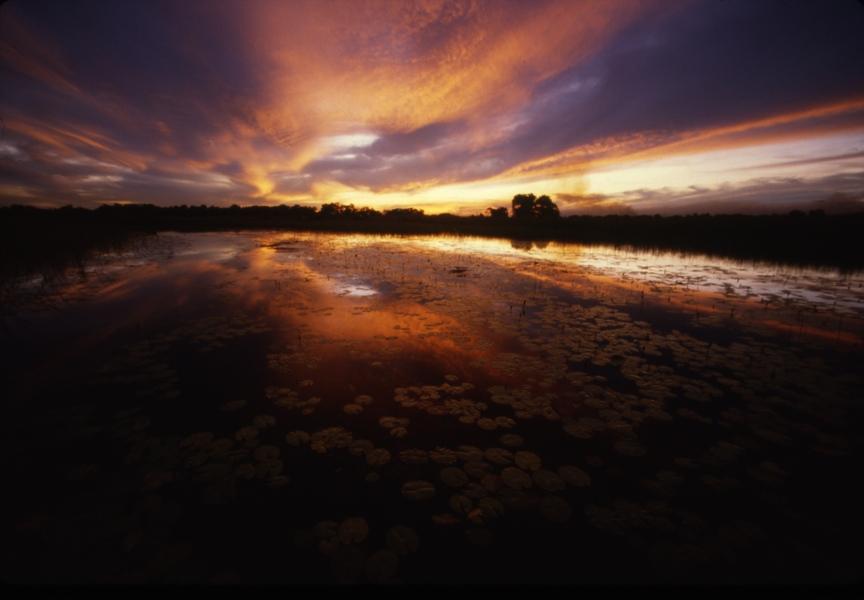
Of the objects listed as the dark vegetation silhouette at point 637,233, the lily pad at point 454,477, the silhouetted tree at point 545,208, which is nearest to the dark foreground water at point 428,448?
the lily pad at point 454,477

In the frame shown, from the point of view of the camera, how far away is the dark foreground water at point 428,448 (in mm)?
2559

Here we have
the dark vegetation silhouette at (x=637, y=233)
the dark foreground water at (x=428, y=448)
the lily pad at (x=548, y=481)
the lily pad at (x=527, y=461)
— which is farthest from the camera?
the dark vegetation silhouette at (x=637, y=233)

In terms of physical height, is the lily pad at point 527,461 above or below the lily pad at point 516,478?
above

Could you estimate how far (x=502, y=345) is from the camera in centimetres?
672

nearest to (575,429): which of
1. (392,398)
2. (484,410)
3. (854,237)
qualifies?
(484,410)

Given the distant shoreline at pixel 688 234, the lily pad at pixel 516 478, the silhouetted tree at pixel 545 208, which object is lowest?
the lily pad at pixel 516 478

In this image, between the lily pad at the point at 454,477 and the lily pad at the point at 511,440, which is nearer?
the lily pad at the point at 454,477

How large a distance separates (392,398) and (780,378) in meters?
6.45

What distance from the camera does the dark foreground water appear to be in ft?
8.39

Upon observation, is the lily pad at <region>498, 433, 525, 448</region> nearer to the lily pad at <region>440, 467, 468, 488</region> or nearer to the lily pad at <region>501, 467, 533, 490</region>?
the lily pad at <region>501, 467, 533, 490</region>

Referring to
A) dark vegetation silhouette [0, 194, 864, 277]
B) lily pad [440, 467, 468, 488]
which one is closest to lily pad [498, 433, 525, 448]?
lily pad [440, 467, 468, 488]

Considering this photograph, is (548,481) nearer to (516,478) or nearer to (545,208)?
(516,478)

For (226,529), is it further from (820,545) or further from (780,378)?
(780,378)

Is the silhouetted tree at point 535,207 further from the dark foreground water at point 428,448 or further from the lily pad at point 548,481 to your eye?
the lily pad at point 548,481
